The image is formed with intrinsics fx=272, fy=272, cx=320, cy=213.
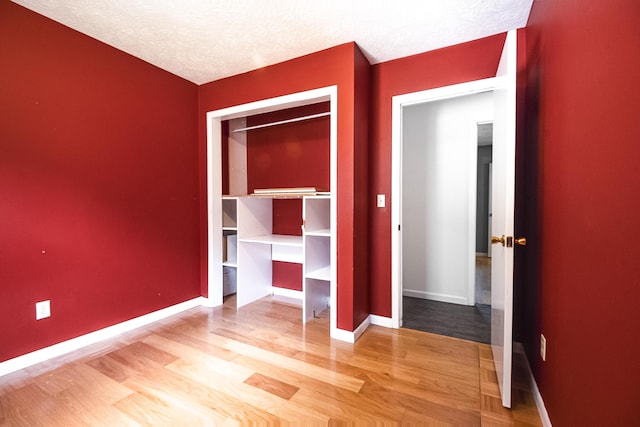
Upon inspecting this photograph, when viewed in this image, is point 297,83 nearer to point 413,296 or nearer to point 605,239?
point 605,239

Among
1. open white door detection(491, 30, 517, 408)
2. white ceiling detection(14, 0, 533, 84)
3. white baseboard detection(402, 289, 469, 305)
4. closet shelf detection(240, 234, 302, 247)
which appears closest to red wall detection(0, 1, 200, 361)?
white ceiling detection(14, 0, 533, 84)

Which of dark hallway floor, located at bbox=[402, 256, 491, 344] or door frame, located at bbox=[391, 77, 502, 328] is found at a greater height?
door frame, located at bbox=[391, 77, 502, 328]

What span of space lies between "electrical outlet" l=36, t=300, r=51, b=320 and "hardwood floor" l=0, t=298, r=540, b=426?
339mm

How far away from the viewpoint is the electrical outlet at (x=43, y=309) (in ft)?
6.35

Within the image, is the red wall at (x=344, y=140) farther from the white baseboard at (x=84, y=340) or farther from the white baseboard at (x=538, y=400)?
the white baseboard at (x=84, y=340)

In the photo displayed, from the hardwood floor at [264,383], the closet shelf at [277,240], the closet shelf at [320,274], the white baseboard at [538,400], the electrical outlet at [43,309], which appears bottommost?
the hardwood floor at [264,383]

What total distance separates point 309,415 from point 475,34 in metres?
2.84

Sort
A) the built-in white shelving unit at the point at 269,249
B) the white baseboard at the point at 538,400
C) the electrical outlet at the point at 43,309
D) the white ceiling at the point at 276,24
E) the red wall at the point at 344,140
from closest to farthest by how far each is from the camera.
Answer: the white baseboard at the point at 538,400 → the white ceiling at the point at 276,24 → the electrical outlet at the point at 43,309 → the red wall at the point at 344,140 → the built-in white shelving unit at the point at 269,249

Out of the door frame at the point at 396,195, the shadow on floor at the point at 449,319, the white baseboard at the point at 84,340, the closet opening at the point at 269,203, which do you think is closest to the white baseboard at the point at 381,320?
the door frame at the point at 396,195

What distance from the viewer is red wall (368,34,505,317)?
2.32 meters

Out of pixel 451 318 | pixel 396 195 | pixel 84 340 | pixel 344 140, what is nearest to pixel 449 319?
pixel 451 318

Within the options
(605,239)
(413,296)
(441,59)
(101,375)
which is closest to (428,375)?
(605,239)

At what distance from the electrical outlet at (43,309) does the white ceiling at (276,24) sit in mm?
2049

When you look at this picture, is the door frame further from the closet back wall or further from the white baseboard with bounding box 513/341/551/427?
the white baseboard with bounding box 513/341/551/427
